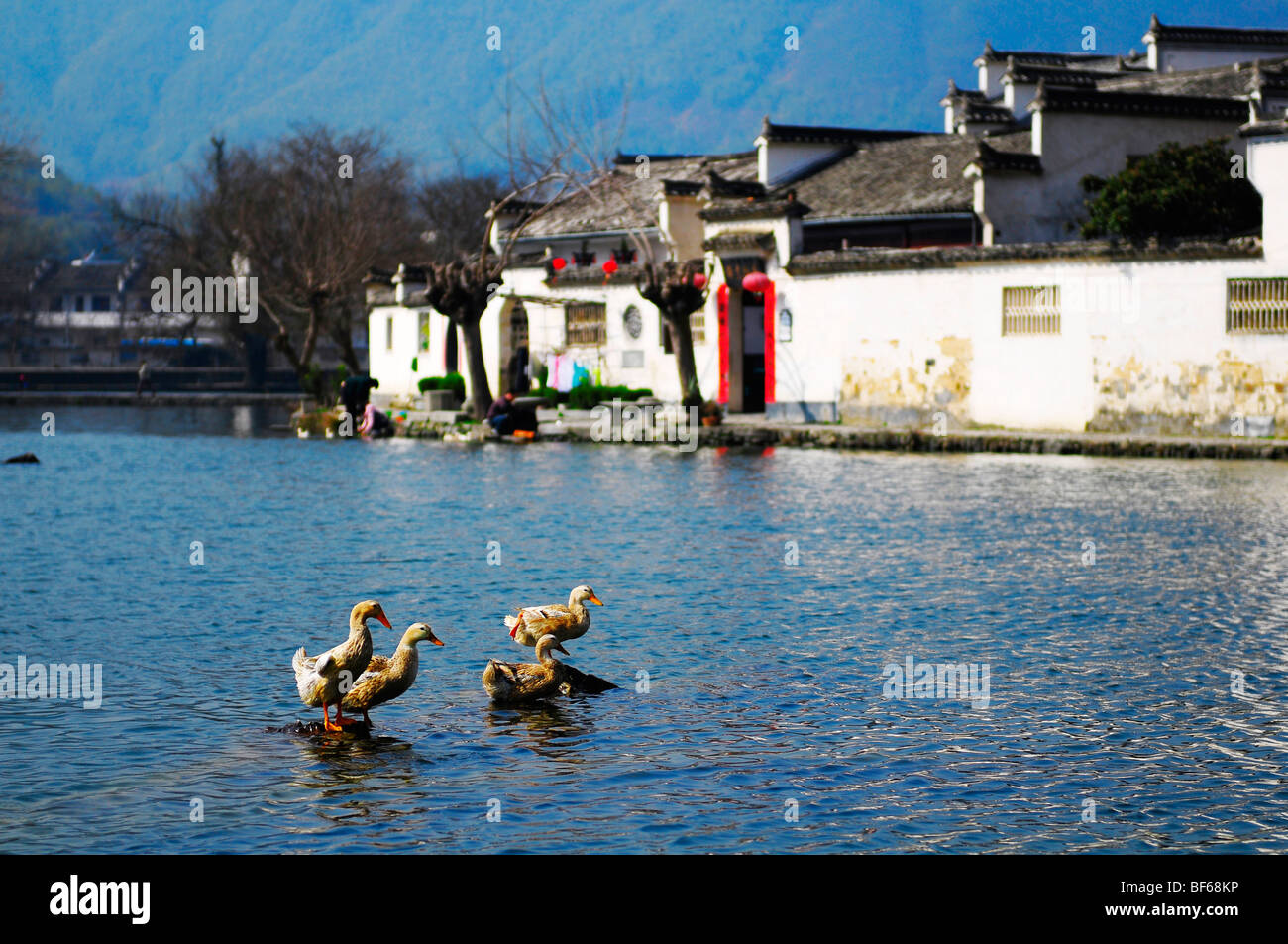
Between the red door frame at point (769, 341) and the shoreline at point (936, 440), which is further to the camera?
the red door frame at point (769, 341)

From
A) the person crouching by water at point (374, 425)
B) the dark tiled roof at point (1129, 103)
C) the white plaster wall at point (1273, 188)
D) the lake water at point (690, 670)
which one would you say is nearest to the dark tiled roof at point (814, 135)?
the dark tiled roof at point (1129, 103)

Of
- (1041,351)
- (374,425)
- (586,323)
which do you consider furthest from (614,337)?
(1041,351)

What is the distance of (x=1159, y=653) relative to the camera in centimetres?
1086

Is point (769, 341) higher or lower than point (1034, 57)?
lower

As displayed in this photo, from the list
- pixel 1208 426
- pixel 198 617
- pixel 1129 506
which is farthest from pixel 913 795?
pixel 1208 426

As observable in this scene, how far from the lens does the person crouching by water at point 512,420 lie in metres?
35.6

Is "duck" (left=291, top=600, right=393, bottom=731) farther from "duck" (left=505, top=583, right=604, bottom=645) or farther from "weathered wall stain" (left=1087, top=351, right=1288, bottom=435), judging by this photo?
"weathered wall stain" (left=1087, top=351, right=1288, bottom=435)

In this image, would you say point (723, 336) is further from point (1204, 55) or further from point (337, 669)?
point (337, 669)

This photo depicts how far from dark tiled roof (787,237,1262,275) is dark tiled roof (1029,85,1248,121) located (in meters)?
3.70

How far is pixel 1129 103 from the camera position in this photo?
33.9 m

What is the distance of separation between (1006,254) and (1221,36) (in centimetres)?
1728

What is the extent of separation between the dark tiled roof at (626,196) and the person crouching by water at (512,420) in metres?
8.39

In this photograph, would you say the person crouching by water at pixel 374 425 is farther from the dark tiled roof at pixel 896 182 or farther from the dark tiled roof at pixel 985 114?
the dark tiled roof at pixel 985 114

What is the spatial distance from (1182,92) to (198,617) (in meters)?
30.5
